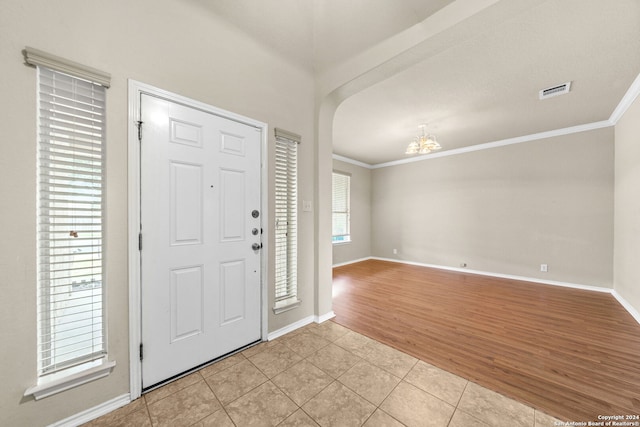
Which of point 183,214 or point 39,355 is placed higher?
point 183,214

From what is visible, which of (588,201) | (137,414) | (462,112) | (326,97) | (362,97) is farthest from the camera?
(588,201)

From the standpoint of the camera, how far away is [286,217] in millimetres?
2510

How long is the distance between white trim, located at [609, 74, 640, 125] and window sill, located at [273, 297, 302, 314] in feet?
15.1

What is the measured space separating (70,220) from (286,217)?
1609 mm

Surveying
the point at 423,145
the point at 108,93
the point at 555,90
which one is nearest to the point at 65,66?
the point at 108,93

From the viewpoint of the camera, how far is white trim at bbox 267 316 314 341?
2338 millimetres

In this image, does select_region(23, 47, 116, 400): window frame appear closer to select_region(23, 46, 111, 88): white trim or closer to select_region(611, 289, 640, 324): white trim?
select_region(23, 46, 111, 88): white trim

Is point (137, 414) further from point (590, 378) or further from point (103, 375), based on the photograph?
point (590, 378)

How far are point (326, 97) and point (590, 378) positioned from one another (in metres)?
3.46

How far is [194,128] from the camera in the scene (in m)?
1.84

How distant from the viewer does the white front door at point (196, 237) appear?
165cm

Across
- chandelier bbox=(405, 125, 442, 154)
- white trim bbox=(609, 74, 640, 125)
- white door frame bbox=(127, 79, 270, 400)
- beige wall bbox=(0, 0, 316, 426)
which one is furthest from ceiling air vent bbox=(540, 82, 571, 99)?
white door frame bbox=(127, 79, 270, 400)

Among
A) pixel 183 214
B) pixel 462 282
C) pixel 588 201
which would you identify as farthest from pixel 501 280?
pixel 183 214

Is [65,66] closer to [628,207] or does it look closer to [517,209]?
[628,207]
